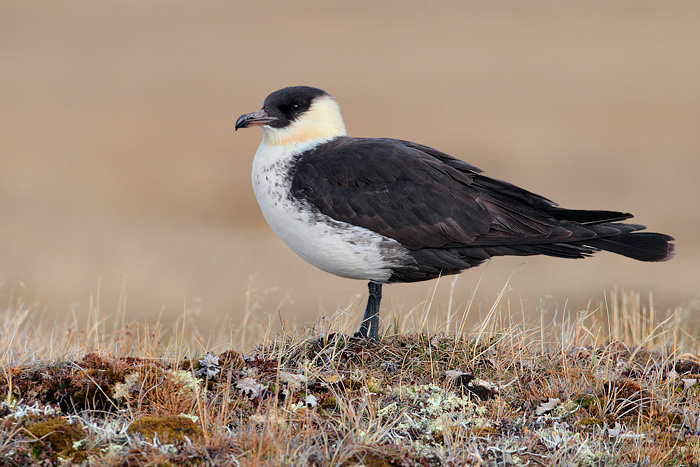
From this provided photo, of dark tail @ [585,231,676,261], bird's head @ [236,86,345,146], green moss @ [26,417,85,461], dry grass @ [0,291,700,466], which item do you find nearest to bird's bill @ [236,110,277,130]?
bird's head @ [236,86,345,146]

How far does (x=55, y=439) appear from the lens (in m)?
3.41

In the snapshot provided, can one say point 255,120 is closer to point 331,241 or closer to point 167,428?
point 331,241

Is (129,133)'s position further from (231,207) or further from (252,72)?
(252,72)

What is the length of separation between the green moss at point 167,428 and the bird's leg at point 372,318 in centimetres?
167

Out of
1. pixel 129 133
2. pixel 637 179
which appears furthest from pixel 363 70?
pixel 637 179

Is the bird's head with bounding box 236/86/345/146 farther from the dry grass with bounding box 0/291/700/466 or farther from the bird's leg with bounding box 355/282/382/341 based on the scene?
the dry grass with bounding box 0/291/700/466

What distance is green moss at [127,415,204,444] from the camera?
3477 mm

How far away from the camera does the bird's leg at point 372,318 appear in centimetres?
513

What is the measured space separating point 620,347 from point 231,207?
1113 cm

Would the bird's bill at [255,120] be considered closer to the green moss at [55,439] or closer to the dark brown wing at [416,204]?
the dark brown wing at [416,204]

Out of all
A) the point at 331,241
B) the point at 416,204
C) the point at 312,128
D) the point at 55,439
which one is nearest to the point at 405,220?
the point at 416,204

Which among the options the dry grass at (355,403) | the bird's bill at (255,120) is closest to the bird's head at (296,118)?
the bird's bill at (255,120)

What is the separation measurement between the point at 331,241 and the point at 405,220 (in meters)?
0.54

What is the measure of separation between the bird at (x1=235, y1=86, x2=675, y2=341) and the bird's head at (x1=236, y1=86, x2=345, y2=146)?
0.26 meters
